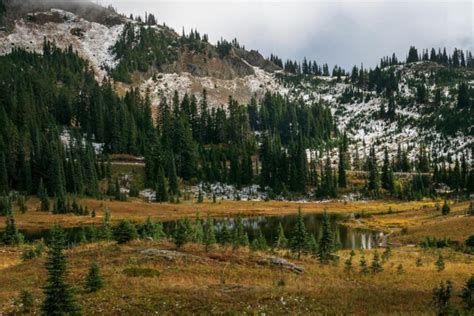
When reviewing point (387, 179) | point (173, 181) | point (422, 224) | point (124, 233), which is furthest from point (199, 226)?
point (387, 179)

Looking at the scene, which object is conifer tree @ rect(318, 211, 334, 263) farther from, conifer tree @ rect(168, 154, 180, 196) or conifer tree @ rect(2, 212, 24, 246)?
conifer tree @ rect(168, 154, 180, 196)

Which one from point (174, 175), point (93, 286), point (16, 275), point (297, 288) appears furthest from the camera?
point (174, 175)

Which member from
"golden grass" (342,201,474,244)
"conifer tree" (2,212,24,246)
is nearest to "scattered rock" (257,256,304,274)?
"golden grass" (342,201,474,244)

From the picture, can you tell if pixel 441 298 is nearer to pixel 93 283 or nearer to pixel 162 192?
pixel 93 283

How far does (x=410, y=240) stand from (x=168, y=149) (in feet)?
363

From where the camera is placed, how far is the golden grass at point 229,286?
84.7ft

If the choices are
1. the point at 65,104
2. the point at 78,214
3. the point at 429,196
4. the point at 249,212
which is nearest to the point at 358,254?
the point at 249,212

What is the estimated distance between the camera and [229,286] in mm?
29734

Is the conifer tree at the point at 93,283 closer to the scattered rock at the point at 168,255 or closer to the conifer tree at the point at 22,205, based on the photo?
the scattered rock at the point at 168,255

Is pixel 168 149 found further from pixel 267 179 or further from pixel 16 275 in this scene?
pixel 16 275

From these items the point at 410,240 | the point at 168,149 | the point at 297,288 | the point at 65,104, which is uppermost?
the point at 65,104

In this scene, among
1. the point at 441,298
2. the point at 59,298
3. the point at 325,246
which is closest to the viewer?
the point at 59,298

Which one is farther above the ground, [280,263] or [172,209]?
[280,263]

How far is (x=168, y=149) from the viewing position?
555 ft
